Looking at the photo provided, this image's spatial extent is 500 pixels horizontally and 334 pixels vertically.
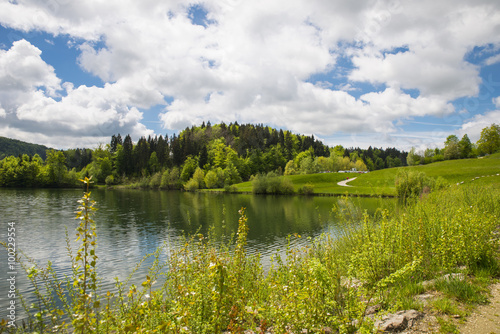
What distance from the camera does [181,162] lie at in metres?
123

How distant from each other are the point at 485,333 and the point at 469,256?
2.75m

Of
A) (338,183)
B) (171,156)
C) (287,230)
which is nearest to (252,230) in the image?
(287,230)

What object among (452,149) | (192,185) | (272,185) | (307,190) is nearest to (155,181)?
(192,185)

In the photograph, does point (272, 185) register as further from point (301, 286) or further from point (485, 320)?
point (485, 320)

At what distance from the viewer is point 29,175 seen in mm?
99750

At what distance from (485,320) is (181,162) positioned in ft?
405

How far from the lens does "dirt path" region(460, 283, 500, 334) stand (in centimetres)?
457

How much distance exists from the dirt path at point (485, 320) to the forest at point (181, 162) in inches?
3381

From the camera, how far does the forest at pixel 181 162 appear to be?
100125 mm

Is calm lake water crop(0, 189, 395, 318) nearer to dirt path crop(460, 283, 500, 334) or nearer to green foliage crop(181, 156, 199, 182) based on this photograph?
dirt path crop(460, 283, 500, 334)

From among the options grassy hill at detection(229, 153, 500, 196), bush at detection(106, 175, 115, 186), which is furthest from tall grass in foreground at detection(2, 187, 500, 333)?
bush at detection(106, 175, 115, 186)

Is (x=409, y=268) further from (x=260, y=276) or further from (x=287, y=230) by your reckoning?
(x=287, y=230)

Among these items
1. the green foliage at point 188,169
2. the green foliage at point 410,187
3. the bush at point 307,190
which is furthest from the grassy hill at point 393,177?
the green foliage at point 188,169

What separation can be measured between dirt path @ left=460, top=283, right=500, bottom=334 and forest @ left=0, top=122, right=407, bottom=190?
8588cm
